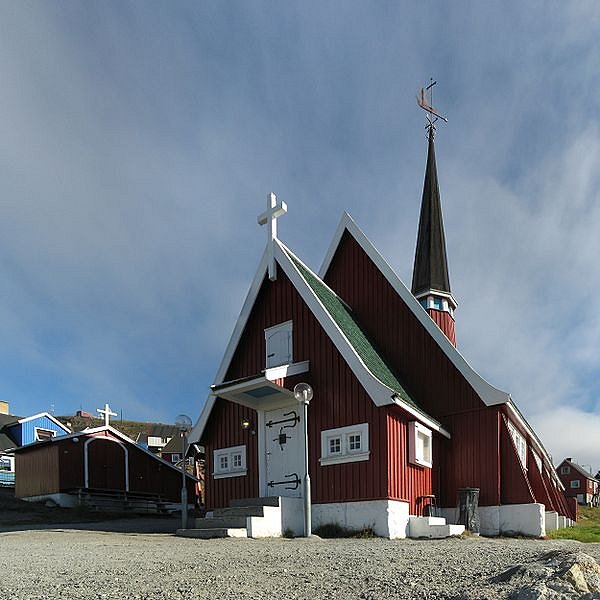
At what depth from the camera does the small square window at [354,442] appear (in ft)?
49.5

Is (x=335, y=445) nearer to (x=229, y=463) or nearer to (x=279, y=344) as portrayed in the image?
(x=279, y=344)

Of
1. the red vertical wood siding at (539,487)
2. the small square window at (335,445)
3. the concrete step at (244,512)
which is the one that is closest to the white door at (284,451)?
the small square window at (335,445)

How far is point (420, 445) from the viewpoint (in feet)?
51.1

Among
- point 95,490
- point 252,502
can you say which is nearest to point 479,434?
point 252,502

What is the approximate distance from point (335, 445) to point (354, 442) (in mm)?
621

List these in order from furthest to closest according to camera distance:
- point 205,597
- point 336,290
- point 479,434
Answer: point 336,290, point 479,434, point 205,597

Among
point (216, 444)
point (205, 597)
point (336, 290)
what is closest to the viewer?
point (205, 597)

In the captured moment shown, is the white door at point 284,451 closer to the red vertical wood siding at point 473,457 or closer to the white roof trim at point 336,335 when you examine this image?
the white roof trim at point 336,335

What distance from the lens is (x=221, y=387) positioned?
16.7 m

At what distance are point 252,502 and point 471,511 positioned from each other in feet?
16.6

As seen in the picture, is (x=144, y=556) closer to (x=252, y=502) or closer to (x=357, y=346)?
(x=252, y=502)

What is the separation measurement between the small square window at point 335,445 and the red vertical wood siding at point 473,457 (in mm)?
2798

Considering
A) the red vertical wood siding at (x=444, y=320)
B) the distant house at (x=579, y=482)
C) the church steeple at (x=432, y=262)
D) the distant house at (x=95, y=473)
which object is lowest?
the distant house at (x=579, y=482)

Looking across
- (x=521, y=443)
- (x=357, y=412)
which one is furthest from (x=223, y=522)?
(x=521, y=443)
